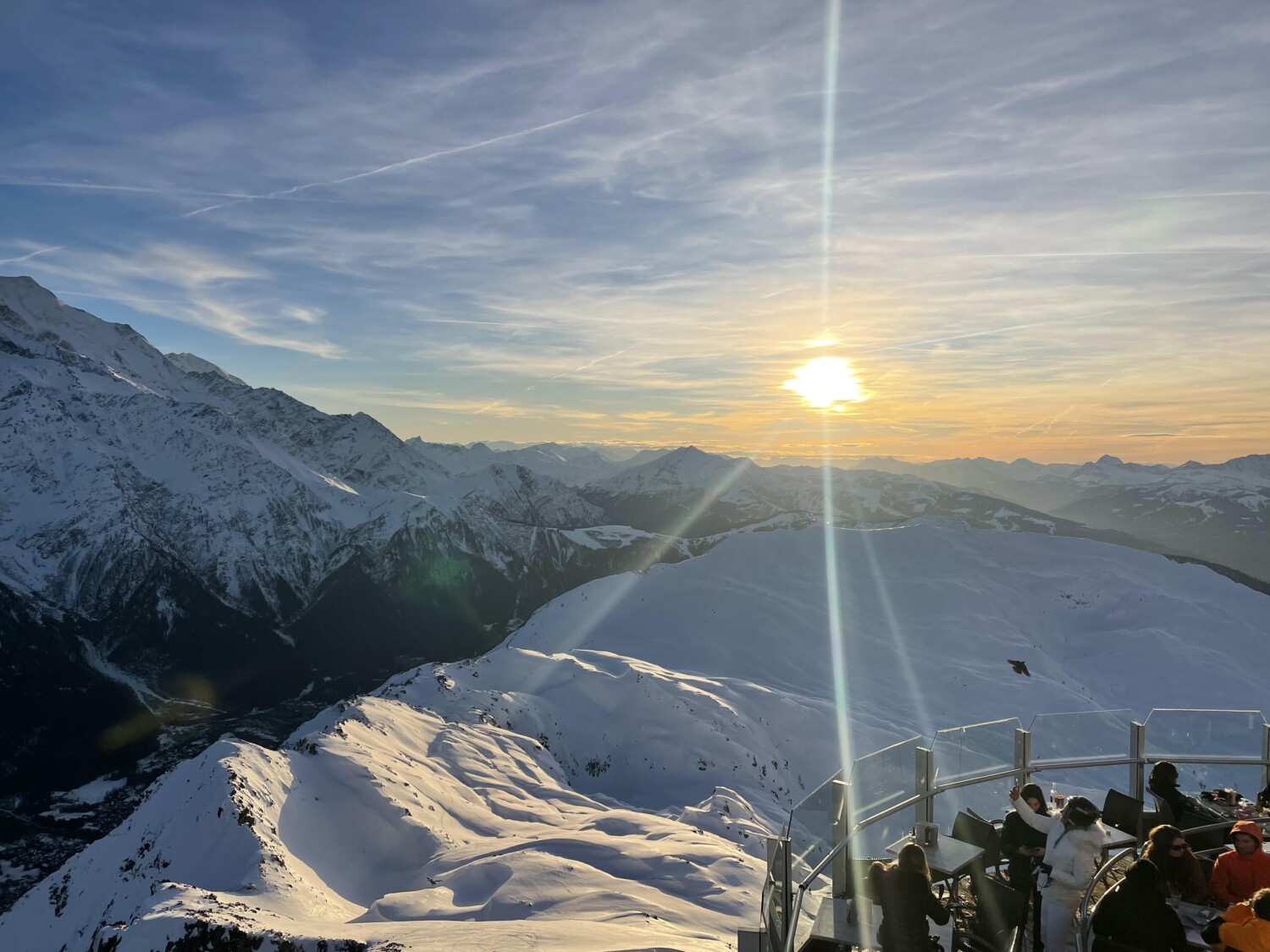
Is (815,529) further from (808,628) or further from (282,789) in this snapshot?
(282,789)

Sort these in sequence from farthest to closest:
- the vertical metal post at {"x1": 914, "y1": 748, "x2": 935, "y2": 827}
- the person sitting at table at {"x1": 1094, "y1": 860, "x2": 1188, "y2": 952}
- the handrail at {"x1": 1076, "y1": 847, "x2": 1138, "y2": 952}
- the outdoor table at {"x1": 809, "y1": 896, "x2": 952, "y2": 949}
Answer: the vertical metal post at {"x1": 914, "y1": 748, "x2": 935, "y2": 827} < the outdoor table at {"x1": 809, "y1": 896, "x2": 952, "y2": 949} < the handrail at {"x1": 1076, "y1": 847, "x2": 1138, "y2": 952} < the person sitting at table at {"x1": 1094, "y1": 860, "x2": 1188, "y2": 952}

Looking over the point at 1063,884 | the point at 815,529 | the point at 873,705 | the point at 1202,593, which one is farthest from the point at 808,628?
the point at 1063,884

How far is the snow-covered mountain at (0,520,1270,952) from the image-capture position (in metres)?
18.5

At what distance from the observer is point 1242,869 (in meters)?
7.90

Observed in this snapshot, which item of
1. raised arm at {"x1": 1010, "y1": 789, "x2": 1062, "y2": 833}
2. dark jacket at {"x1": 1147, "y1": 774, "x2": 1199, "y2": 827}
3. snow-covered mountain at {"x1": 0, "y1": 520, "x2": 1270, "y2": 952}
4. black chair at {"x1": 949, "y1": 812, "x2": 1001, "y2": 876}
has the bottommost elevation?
snow-covered mountain at {"x1": 0, "y1": 520, "x2": 1270, "y2": 952}

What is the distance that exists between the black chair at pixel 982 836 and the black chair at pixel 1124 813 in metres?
1.92

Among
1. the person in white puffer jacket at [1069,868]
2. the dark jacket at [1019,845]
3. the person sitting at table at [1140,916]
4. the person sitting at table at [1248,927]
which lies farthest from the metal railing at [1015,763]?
the person sitting at table at [1248,927]

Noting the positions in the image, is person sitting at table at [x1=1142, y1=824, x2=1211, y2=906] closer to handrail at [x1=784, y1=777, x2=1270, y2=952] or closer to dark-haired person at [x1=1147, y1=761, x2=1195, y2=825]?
handrail at [x1=784, y1=777, x2=1270, y2=952]

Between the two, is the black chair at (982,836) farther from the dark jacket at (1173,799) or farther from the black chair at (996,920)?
the dark jacket at (1173,799)

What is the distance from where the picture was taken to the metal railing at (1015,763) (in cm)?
841

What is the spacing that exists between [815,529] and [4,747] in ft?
649

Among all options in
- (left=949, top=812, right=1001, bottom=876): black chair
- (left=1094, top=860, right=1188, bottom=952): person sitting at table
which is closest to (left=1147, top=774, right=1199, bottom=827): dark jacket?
(left=949, top=812, right=1001, bottom=876): black chair

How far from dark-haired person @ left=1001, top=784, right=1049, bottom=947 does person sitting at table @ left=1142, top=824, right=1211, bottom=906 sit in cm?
114

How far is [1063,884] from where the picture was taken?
26.5 feet
